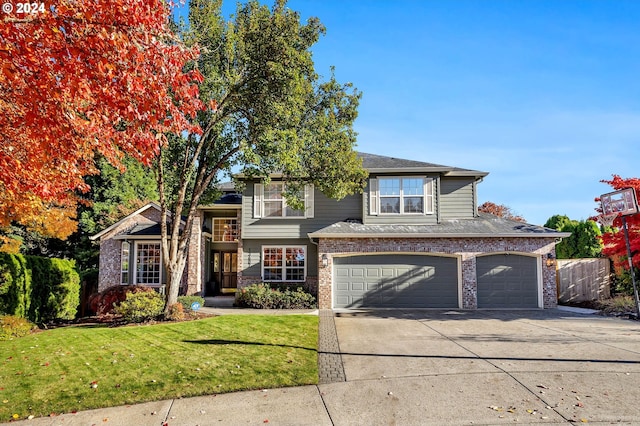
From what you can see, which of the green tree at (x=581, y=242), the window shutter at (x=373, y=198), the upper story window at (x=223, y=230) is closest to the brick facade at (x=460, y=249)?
the window shutter at (x=373, y=198)

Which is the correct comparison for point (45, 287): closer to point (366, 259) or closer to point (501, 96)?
point (366, 259)

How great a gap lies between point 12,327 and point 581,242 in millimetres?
25316

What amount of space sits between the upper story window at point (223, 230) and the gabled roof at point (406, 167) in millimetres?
8549

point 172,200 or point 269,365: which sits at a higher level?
point 172,200

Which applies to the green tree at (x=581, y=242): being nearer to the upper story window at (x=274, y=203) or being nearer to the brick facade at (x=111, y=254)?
the upper story window at (x=274, y=203)

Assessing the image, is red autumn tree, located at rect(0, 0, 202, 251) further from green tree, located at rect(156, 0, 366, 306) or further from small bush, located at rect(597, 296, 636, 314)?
small bush, located at rect(597, 296, 636, 314)

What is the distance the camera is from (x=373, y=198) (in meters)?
18.2

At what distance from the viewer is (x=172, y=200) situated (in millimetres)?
20844

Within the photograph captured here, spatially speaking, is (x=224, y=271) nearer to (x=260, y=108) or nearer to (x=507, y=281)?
(x=260, y=108)

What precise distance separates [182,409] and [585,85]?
1320 cm

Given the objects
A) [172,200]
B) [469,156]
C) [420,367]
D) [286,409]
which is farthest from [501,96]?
[172,200]

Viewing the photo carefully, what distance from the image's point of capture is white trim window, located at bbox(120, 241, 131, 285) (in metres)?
19.6

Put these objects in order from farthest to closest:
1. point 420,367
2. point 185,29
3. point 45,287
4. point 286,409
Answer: point 45,287 < point 185,29 < point 420,367 < point 286,409

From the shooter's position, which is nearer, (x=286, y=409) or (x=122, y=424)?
(x=122, y=424)
